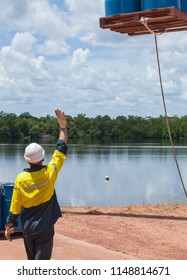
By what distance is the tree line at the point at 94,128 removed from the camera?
108000 millimetres

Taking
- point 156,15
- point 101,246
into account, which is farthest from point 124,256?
point 156,15

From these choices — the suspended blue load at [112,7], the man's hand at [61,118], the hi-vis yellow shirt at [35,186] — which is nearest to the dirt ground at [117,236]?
the hi-vis yellow shirt at [35,186]

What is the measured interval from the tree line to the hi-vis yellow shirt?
98.8m

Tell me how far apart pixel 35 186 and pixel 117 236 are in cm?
465

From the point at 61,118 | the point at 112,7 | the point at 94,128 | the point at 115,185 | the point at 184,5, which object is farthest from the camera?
the point at 94,128

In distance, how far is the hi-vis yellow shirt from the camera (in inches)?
213

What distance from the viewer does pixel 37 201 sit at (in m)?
5.45

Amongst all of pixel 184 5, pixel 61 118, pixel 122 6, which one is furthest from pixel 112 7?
pixel 61 118

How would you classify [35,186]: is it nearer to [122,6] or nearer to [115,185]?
[122,6]

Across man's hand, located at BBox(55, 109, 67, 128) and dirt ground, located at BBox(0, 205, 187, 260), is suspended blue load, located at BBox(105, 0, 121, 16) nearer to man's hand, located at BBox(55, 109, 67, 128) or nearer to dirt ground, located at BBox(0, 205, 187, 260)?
dirt ground, located at BBox(0, 205, 187, 260)

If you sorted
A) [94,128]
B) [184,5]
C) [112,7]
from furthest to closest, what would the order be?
1. [94,128]
2. [112,7]
3. [184,5]

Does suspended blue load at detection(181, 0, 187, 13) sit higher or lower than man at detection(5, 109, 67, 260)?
higher

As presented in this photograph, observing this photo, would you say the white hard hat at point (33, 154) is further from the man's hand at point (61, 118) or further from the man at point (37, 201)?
the man's hand at point (61, 118)

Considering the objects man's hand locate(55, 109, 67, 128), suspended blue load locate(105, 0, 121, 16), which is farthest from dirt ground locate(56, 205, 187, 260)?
suspended blue load locate(105, 0, 121, 16)
